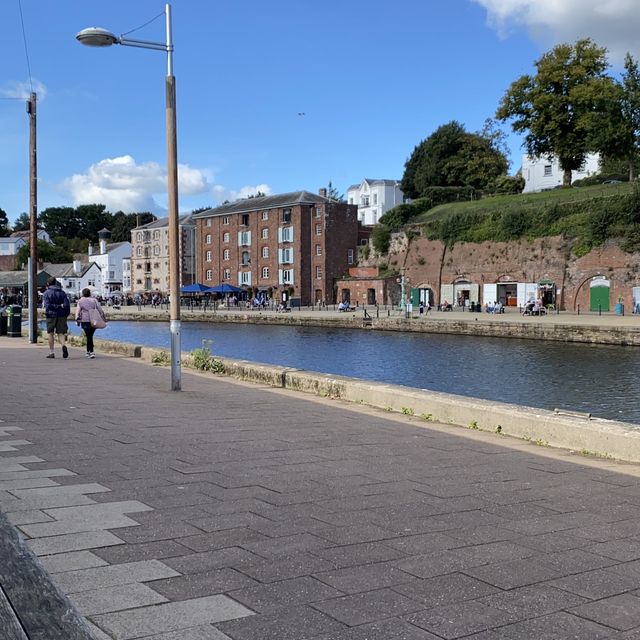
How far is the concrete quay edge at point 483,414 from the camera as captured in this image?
22.8 feet

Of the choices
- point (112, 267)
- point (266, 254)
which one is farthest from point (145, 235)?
point (266, 254)

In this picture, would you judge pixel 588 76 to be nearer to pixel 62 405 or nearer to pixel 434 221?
pixel 434 221

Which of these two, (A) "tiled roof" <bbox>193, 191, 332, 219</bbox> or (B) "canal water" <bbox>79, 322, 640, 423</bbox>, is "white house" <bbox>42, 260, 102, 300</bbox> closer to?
(A) "tiled roof" <bbox>193, 191, 332, 219</bbox>

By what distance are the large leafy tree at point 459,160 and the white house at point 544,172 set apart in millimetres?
3294

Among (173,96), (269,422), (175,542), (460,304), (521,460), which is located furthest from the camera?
(460,304)

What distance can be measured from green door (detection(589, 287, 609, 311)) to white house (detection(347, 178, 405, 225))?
52004 mm

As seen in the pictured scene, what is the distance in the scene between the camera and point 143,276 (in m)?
104

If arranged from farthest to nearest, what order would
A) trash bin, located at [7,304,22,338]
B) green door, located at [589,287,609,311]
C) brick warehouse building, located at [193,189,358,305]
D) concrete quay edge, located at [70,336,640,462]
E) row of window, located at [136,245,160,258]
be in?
row of window, located at [136,245,160,258] → brick warehouse building, located at [193,189,358,305] → green door, located at [589,287,609,311] → trash bin, located at [7,304,22,338] → concrete quay edge, located at [70,336,640,462]

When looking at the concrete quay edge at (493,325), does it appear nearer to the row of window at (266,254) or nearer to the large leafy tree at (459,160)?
the row of window at (266,254)

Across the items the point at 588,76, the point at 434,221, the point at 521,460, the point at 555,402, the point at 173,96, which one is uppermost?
the point at 588,76

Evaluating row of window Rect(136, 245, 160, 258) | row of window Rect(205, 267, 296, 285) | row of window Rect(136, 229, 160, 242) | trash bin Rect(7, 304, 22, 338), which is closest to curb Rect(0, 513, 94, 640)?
trash bin Rect(7, 304, 22, 338)

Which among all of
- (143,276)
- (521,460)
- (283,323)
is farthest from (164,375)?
(143,276)

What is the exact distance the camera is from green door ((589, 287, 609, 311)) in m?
54.9

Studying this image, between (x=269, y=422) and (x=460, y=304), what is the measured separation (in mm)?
59843
